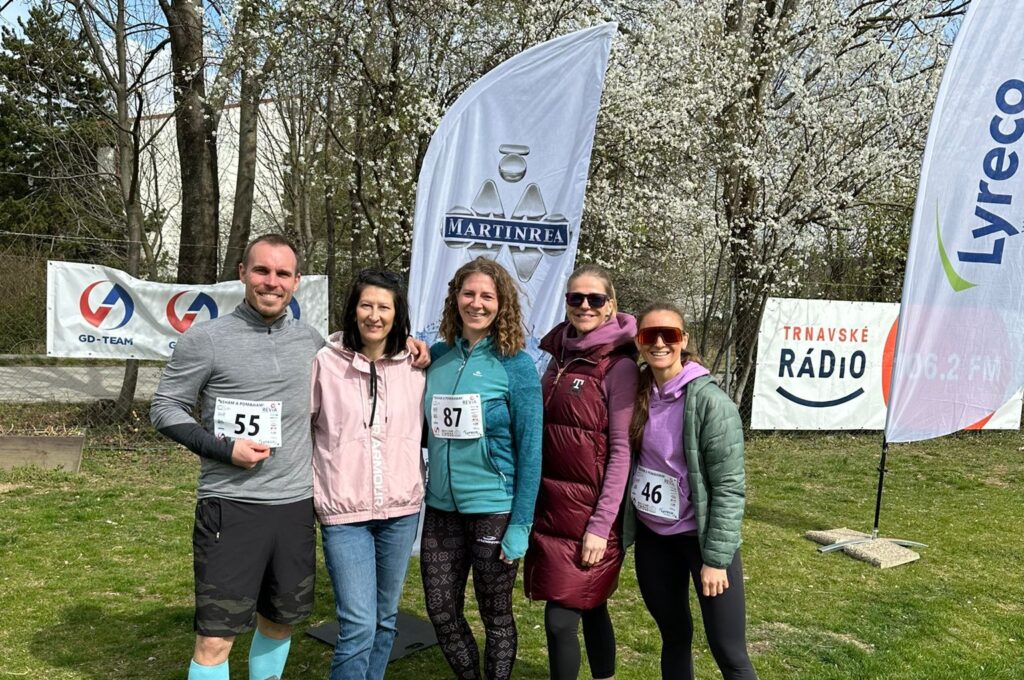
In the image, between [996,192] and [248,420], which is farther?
[996,192]

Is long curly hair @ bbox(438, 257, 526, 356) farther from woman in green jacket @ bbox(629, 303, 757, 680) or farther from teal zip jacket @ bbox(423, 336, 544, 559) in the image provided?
woman in green jacket @ bbox(629, 303, 757, 680)

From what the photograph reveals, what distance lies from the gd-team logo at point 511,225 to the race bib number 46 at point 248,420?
1948 millimetres

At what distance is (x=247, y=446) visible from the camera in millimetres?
2559

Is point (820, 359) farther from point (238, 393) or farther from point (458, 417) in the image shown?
point (238, 393)

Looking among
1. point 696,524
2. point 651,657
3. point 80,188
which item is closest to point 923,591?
point 651,657

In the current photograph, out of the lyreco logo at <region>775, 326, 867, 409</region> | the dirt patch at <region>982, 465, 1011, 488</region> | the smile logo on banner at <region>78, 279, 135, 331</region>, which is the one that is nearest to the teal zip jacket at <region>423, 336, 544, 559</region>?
the smile logo on banner at <region>78, 279, 135, 331</region>

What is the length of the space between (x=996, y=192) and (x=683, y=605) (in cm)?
378

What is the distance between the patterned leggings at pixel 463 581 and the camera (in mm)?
2941

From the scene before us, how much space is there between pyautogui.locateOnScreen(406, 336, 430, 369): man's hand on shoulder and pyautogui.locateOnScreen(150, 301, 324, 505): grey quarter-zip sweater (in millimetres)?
397

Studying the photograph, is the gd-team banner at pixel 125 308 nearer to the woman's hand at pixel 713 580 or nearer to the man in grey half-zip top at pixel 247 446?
the man in grey half-zip top at pixel 247 446

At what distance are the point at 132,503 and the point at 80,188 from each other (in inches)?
364

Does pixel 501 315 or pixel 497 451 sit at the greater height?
pixel 501 315

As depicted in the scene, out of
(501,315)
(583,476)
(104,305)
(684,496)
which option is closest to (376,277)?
(501,315)

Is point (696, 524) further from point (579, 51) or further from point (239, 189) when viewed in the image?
point (239, 189)
